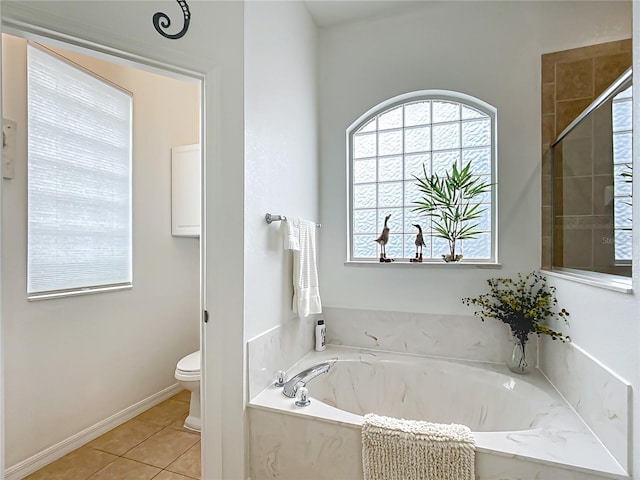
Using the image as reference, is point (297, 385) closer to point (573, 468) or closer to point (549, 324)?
point (573, 468)

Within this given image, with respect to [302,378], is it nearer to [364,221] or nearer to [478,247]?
[364,221]

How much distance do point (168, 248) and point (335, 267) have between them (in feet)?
4.66

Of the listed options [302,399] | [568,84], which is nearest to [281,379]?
[302,399]

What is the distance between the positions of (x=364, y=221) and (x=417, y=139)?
0.70 meters

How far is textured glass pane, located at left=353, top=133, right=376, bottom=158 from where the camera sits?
2.61 m

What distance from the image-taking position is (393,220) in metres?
2.54

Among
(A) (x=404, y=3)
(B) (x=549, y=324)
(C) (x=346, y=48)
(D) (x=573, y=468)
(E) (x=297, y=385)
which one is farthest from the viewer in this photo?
(C) (x=346, y=48)

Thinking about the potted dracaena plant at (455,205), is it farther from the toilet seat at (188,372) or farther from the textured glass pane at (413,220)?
the toilet seat at (188,372)

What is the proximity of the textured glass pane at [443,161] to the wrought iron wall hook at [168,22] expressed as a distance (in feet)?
5.61

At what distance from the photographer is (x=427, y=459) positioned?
4.67 ft

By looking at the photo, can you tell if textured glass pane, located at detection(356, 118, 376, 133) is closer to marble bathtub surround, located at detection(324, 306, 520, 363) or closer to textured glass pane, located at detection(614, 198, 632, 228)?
marble bathtub surround, located at detection(324, 306, 520, 363)

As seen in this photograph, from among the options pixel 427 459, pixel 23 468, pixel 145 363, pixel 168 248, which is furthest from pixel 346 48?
pixel 23 468

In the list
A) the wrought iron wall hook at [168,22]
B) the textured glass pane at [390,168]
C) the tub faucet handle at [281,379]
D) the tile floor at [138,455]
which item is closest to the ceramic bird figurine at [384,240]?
the textured glass pane at [390,168]

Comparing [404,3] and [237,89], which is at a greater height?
[404,3]
